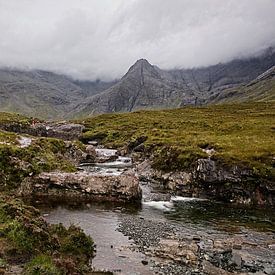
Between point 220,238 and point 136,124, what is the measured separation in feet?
362

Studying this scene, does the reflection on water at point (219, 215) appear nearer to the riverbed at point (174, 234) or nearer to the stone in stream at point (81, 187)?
the riverbed at point (174, 234)

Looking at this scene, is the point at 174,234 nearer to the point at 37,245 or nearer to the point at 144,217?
the point at 144,217

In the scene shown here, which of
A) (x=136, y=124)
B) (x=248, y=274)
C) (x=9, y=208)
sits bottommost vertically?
(x=248, y=274)

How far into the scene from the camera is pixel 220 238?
116 ft

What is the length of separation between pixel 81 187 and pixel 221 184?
66.7 feet

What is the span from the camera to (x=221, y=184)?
55.8 meters

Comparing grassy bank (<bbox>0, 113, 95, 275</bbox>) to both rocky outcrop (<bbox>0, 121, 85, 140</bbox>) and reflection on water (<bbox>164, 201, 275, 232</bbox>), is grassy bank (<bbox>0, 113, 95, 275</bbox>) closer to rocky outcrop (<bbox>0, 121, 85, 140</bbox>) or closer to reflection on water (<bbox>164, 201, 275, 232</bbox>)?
reflection on water (<bbox>164, 201, 275, 232</bbox>)

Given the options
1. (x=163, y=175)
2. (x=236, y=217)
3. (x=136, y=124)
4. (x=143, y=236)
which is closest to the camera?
(x=143, y=236)

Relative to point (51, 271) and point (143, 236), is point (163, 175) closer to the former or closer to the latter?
point (143, 236)

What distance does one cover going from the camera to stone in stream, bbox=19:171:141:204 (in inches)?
1981

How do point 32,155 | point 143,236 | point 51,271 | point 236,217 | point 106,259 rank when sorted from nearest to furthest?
point 51,271 < point 106,259 < point 143,236 < point 236,217 < point 32,155

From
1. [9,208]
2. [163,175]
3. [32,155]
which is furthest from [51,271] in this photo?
[163,175]

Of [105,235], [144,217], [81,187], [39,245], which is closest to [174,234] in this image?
[105,235]

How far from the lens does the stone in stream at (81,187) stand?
5031 centimetres
